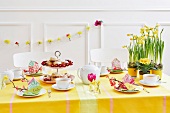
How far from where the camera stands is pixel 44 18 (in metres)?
3.24

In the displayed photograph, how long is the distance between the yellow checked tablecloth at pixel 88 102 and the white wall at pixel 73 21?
5.97 feet

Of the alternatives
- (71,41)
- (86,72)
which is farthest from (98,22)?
(86,72)

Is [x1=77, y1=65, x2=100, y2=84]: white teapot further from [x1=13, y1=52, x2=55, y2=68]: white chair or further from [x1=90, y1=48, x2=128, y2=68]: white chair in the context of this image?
[x1=90, y1=48, x2=128, y2=68]: white chair

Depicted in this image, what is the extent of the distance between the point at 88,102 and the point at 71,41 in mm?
1996

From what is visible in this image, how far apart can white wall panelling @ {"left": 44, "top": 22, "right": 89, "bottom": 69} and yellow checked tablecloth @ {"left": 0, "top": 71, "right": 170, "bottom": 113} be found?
6.00 ft

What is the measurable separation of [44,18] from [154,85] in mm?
1971

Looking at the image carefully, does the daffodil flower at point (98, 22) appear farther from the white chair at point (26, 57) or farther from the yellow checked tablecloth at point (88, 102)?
the yellow checked tablecloth at point (88, 102)

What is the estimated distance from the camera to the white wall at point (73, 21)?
3207 millimetres

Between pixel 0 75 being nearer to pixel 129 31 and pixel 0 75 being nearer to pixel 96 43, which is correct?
pixel 96 43

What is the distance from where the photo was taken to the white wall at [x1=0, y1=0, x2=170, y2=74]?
10.5ft

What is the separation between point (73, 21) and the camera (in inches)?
129

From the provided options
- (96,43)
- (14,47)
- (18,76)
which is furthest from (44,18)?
(18,76)

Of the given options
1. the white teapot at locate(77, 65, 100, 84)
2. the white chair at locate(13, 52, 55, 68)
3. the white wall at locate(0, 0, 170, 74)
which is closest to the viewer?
the white teapot at locate(77, 65, 100, 84)

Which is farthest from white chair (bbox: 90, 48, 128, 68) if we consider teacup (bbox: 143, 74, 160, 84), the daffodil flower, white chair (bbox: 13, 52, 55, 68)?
teacup (bbox: 143, 74, 160, 84)
